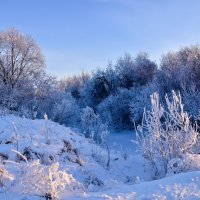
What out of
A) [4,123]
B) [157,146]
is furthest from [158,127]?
[4,123]

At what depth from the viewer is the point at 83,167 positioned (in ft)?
39.0

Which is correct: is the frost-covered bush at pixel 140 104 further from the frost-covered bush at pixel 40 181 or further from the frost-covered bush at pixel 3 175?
the frost-covered bush at pixel 40 181

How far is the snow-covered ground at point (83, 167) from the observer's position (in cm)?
636

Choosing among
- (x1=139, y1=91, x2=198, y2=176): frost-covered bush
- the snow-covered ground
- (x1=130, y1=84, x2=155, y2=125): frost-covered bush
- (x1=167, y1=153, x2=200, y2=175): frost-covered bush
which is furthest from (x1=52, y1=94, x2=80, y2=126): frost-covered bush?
(x1=167, y1=153, x2=200, y2=175): frost-covered bush

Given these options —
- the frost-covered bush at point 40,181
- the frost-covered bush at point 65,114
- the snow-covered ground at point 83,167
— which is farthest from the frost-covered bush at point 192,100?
the frost-covered bush at point 40,181

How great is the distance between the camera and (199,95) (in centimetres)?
2498

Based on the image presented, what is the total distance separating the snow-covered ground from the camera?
636cm

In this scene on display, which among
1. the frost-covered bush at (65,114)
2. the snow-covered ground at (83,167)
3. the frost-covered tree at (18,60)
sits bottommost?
the snow-covered ground at (83,167)

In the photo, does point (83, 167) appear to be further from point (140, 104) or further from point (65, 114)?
point (65, 114)

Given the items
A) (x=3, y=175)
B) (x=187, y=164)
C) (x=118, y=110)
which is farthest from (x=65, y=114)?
(x=3, y=175)

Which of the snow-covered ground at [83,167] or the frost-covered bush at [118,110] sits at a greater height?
the frost-covered bush at [118,110]

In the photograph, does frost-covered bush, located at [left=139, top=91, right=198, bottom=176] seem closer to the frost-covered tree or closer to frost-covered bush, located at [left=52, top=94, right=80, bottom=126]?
frost-covered bush, located at [left=52, top=94, right=80, bottom=126]

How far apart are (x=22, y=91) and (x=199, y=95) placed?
39.5 feet

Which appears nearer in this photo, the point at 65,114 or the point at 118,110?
the point at 65,114
